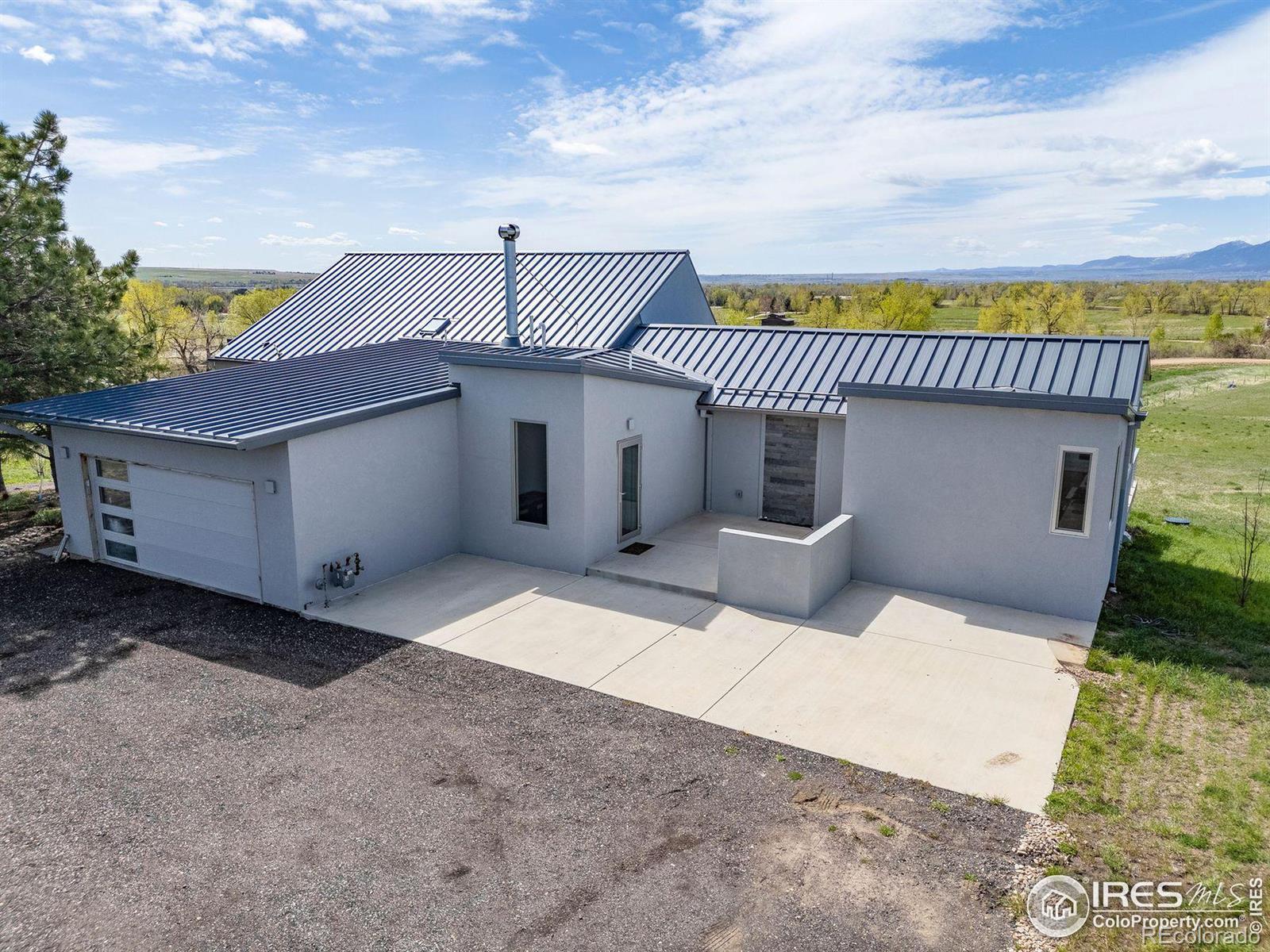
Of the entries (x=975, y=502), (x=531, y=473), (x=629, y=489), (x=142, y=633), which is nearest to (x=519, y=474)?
(x=531, y=473)

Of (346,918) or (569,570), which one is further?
(569,570)

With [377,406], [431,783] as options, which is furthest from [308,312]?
[431,783]

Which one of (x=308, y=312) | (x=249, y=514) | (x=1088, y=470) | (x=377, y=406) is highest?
(x=308, y=312)

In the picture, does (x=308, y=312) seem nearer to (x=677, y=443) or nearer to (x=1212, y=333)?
A: (x=677, y=443)

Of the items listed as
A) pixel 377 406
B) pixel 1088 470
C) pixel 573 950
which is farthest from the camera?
pixel 377 406

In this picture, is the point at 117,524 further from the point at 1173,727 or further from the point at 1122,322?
the point at 1122,322

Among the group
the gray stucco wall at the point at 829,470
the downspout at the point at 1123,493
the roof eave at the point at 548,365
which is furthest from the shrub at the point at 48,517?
the downspout at the point at 1123,493

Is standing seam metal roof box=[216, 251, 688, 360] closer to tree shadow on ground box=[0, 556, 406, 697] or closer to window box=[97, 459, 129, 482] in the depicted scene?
window box=[97, 459, 129, 482]
